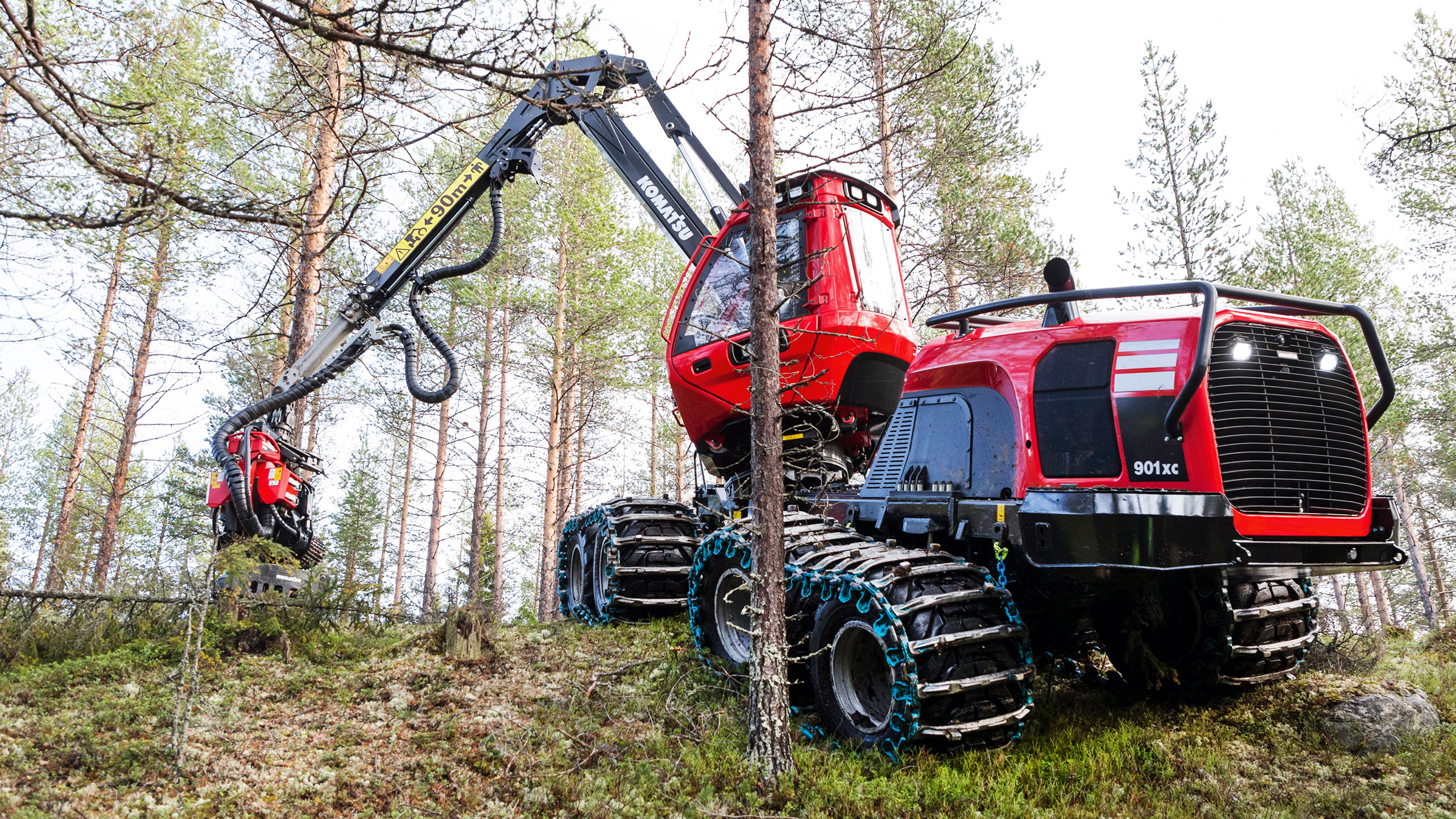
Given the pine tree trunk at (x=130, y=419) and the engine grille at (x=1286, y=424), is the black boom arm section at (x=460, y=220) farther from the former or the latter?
the pine tree trunk at (x=130, y=419)

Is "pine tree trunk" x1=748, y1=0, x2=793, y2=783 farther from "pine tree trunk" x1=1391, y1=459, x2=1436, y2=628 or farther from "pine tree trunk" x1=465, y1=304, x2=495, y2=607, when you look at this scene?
"pine tree trunk" x1=1391, y1=459, x2=1436, y2=628

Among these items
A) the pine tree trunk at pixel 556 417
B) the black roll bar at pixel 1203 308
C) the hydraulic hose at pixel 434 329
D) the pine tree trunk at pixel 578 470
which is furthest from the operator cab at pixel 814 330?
the pine tree trunk at pixel 578 470

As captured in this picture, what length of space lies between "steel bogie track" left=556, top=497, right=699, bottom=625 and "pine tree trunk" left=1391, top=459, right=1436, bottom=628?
1812 centimetres

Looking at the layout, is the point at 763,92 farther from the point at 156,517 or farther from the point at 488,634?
the point at 156,517

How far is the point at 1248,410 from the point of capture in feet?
13.2

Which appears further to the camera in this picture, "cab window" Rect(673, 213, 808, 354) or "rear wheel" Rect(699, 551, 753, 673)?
"cab window" Rect(673, 213, 808, 354)

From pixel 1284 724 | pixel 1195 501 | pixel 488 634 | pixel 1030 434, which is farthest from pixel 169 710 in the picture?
pixel 1284 724

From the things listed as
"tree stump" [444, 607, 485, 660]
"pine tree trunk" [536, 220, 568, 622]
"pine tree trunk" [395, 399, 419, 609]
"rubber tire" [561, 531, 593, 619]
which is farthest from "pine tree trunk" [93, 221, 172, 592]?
"tree stump" [444, 607, 485, 660]

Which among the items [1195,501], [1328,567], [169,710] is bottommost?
[169,710]

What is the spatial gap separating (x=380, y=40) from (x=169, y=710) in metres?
4.38

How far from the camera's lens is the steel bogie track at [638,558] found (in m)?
7.50

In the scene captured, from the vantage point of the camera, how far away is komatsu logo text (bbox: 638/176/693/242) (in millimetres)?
7746

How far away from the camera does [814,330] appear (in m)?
5.95

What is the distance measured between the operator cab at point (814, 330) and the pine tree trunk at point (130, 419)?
1099 centimetres
